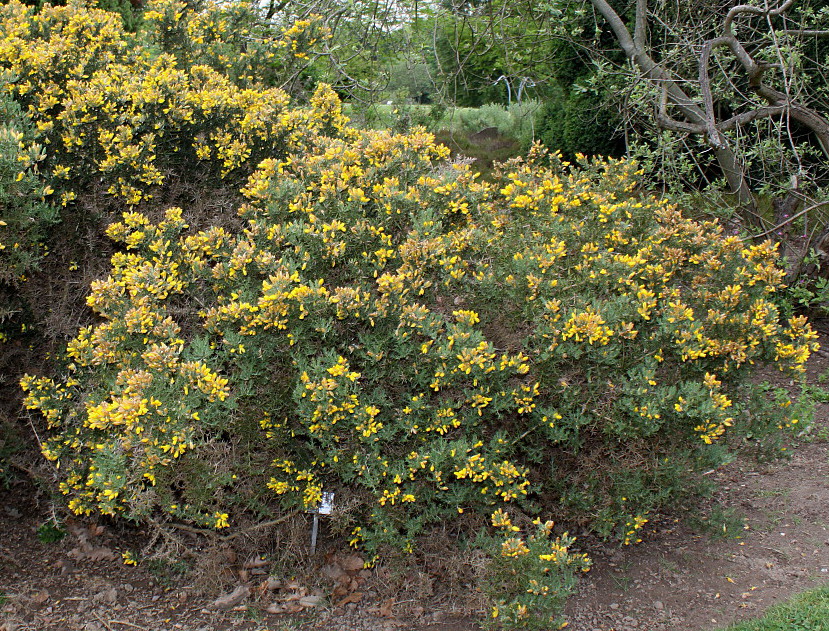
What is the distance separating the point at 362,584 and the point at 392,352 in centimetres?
117

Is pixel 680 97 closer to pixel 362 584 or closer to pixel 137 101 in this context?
pixel 137 101

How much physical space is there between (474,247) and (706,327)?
1109 mm

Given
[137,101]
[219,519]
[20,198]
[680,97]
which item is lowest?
[219,519]

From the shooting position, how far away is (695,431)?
10.3ft

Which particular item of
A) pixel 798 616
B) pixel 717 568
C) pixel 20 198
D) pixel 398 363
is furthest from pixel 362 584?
pixel 20 198

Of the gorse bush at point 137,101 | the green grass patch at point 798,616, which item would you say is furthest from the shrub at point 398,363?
the green grass patch at point 798,616

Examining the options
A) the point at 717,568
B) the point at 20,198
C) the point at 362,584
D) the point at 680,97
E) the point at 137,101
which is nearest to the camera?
the point at 20,198

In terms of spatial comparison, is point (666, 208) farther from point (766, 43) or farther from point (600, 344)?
point (766, 43)

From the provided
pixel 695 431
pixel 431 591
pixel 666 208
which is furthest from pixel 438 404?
pixel 666 208

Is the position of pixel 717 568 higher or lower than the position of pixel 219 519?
lower

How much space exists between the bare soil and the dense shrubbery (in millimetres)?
288

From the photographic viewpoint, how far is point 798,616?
3109mm

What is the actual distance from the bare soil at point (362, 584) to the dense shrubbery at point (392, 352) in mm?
288

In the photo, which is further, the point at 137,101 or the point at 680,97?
the point at 680,97
